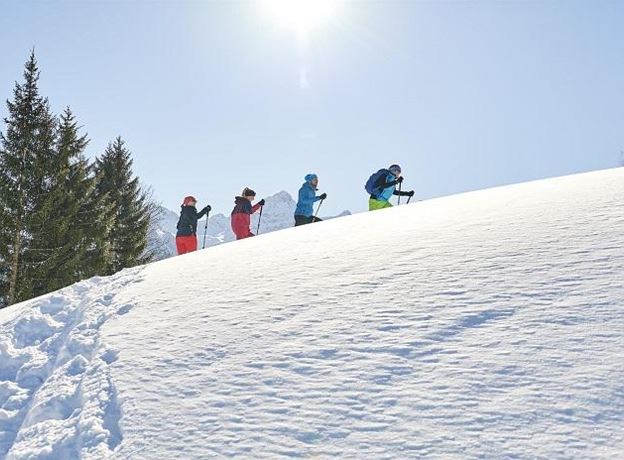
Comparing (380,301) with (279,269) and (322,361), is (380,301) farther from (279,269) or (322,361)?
(279,269)

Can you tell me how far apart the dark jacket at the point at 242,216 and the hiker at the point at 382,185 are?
2730 millimetres

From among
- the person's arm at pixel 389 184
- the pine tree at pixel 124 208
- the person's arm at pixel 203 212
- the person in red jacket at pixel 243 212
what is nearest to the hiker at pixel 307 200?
the person in red jacket at pixel 243 212

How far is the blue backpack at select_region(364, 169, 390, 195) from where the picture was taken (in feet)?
31.5

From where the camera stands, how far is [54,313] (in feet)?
15.6

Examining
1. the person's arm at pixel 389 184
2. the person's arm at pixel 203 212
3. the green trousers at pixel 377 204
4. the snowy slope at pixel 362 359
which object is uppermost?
the person's arm at pixel 203 212

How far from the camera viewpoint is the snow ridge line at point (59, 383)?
2234 millimetres

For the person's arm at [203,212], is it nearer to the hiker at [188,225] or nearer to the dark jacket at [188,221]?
the hiker at [188,225]

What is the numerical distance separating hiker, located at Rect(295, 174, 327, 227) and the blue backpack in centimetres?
113

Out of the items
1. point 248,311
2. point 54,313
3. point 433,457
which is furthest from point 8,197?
point 433,457

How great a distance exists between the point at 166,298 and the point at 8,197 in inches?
488

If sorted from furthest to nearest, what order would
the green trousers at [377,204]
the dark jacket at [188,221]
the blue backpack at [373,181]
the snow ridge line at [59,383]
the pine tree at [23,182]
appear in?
the pine tree at [23,182] < the dark jacket at [188,221] < the green trousers at [377,204] < the blue backpack at [373,181] < the snow ridge line at [59,383]

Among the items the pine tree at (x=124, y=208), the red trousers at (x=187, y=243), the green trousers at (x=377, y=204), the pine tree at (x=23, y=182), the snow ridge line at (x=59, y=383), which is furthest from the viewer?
the pine tree at (x=124, y=208)

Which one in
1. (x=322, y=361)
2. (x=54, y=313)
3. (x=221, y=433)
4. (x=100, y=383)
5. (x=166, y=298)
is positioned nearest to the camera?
(x=221, y=433)

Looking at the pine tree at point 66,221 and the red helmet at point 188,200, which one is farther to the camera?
the pine tree at point 66,221
